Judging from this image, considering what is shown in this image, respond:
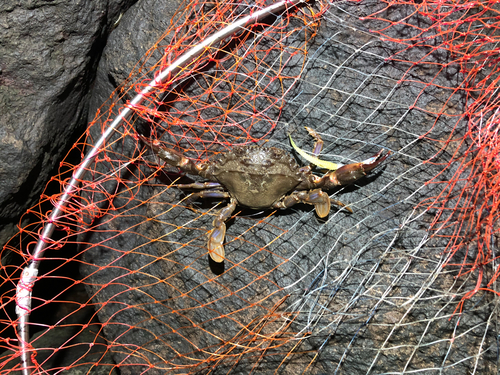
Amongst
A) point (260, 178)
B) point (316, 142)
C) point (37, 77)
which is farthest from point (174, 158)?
point (37, 77)

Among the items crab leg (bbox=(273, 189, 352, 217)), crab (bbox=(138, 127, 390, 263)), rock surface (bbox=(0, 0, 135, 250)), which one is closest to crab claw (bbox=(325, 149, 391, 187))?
crab (bbox=(138, 127, 390, 263))

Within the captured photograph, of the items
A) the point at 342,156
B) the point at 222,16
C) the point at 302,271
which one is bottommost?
the point at 302,271

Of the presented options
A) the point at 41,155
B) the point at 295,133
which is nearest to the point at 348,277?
the point at 295,133

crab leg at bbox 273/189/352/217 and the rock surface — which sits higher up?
the rock surface

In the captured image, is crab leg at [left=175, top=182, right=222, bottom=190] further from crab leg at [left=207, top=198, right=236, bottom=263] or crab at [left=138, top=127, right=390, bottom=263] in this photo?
crab leg at [left=207, top=198, right=236, bottom=263]

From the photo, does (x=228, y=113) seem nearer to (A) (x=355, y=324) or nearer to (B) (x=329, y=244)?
(B) (x=329, y=244)

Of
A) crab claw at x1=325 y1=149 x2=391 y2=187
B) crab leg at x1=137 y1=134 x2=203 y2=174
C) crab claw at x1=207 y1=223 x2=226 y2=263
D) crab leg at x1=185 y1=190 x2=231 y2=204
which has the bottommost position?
crab claw at x1=207 y1=223 x2=226 y2=263

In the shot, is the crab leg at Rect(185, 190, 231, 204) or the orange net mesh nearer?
the orange net mesh
